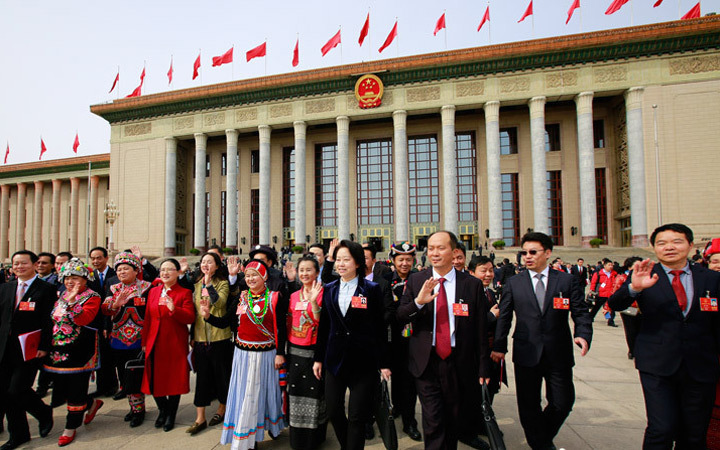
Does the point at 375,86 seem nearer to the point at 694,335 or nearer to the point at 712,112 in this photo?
the point at 712,112

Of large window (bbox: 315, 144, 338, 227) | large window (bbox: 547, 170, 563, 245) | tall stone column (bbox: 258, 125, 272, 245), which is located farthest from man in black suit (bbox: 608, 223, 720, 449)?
large window (bbox: 315, 144, 338, 227)

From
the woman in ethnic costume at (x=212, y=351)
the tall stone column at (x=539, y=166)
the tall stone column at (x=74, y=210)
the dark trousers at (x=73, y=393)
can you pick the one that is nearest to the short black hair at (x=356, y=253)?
the woman in ethnic costume at (x=212, y=351)

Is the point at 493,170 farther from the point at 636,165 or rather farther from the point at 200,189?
the point at 200,189

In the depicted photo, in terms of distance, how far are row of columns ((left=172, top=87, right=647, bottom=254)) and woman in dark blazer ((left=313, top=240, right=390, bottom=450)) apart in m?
23.4

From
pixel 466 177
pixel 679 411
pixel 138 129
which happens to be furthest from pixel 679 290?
pixel 138 129

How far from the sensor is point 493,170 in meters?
25.8

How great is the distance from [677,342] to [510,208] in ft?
89.3

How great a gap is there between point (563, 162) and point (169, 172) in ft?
101

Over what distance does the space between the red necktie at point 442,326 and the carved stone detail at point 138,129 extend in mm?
35122

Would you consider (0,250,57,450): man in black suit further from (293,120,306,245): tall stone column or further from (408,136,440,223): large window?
(408,136,440,223): large window

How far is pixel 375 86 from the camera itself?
2720cm

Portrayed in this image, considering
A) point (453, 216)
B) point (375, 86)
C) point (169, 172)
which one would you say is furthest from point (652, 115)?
point (169, 172)

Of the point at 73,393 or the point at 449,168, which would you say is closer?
the point at 73,393

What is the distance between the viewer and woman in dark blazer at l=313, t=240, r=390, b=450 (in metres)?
3.22
